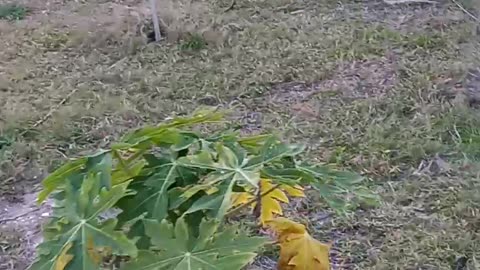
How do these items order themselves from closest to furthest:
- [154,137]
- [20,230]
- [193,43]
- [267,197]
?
[154,137]
[267,197]
[20,230]
[193,43]

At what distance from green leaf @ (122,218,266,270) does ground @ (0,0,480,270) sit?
3.43 ft

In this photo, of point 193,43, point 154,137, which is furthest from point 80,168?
point 193,43

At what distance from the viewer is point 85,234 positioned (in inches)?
31.9

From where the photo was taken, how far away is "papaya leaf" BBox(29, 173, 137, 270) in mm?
801

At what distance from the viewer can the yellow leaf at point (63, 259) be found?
0.80 meters

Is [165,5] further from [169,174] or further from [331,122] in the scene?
[169,174]

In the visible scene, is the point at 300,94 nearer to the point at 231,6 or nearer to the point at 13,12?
the point at 231,6

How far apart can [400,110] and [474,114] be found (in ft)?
0.77

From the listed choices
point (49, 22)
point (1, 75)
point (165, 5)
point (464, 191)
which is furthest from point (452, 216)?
point (49, 22)

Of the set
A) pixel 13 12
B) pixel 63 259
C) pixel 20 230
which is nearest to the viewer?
pixel 63 259

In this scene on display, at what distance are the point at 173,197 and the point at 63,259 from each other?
0.14m

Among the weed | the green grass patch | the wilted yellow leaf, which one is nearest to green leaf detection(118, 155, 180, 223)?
the wilted yellow leaf

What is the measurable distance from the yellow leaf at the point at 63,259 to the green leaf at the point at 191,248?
0.06 meters

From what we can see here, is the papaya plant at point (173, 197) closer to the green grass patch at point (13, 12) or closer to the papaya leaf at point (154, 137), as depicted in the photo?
the papaya leaf at point (154, 137)
